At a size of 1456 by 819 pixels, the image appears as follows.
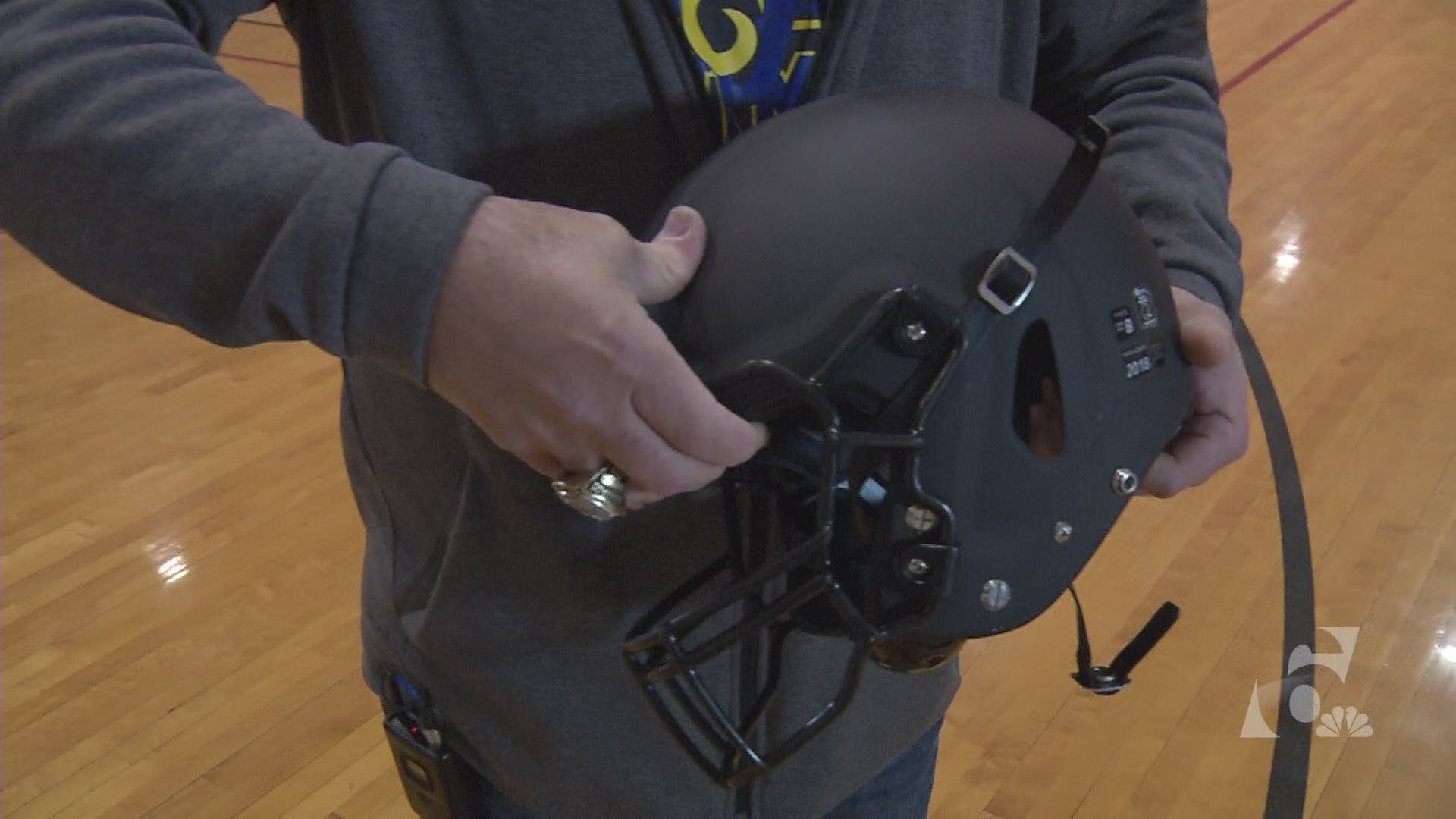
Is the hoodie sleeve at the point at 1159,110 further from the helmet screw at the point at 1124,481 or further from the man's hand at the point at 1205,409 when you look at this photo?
the helmet screw at the point at 1124,481

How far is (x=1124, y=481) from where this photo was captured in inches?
27.5

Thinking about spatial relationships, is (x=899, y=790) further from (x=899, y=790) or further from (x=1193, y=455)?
(x=1193, y=455)

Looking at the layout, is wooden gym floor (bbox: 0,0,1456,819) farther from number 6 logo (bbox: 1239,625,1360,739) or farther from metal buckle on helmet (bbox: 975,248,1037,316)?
metal buckle on helmet (bbox: 975,248,1037,316)

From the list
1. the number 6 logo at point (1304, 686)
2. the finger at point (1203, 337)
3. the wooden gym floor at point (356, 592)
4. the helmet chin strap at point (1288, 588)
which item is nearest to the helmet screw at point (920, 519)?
the finger at point (1203, 337)

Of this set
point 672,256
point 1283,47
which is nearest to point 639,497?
point 672,256

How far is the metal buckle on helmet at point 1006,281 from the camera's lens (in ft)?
2.07

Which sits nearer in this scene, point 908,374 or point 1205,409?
point 908,374

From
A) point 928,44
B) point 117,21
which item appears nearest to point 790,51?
point 928,44

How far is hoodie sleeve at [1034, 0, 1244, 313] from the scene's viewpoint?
31.6 inches

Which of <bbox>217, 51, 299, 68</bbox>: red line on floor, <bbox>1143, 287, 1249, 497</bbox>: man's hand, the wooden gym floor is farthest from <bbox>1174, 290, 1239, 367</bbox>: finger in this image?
<bbox>217, 51, 299, 68</bbox>: red line on floor

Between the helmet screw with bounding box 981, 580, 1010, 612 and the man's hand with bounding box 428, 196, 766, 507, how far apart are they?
199mm

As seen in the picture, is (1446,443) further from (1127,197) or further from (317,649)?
(317,649)

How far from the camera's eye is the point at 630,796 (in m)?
0.79

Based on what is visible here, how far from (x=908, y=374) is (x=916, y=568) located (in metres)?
0.10
